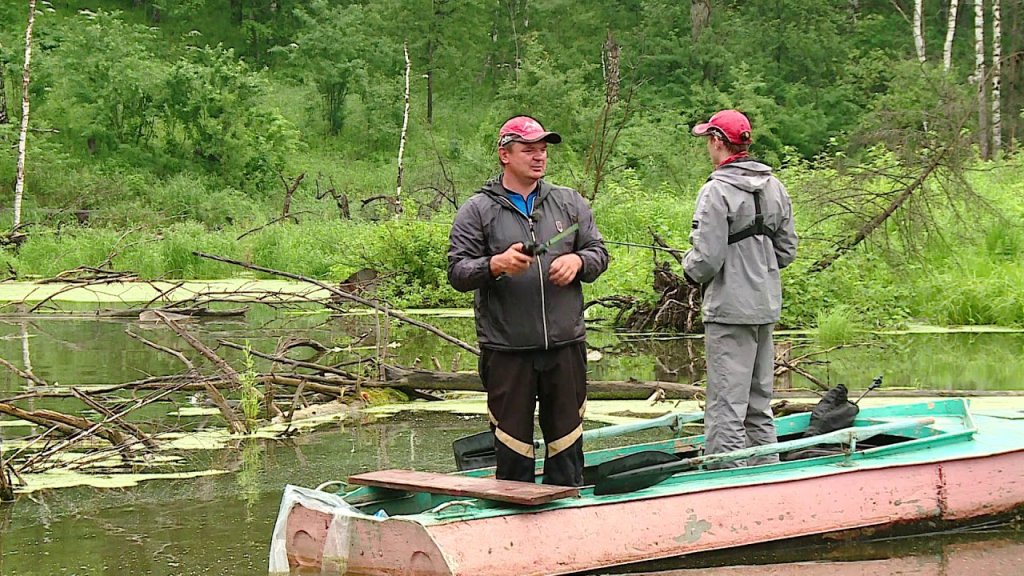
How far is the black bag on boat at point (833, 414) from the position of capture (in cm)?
700

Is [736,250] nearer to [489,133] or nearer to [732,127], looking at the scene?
[732,127]

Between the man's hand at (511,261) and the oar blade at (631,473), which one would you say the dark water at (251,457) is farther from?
the man's hand at (511,261)

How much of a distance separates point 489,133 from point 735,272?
88.4 feet

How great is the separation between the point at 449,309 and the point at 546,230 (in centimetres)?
1147

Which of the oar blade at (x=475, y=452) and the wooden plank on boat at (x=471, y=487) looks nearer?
the wooden plank on boat at (x=471, y=487)

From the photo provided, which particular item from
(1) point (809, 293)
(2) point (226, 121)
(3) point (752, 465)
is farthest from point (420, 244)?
(2) point (226, 121)

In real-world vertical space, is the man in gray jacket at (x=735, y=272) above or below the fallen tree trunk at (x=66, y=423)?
above

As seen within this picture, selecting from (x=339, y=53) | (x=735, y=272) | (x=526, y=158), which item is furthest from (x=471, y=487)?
(x=339, y=53)

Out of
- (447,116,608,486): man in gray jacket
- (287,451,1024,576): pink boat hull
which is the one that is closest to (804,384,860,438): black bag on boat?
(287,451,1024,576): pink boat hull

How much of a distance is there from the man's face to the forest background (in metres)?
7.38

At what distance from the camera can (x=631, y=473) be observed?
5.87 meters

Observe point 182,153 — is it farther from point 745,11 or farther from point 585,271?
point 585,271

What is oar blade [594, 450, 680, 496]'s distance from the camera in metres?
5.82

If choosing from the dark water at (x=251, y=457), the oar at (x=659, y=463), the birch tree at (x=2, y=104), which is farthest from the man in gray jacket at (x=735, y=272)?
the birch tree at (x=2, y=104)
